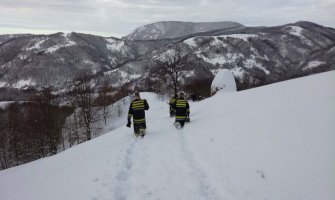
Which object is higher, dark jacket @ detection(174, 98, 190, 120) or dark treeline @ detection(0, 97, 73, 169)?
dark jacket @ detection(174, 98, 190, 120)

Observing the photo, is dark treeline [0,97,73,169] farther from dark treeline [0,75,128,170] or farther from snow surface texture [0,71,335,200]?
snow surface texture [0,71,335,200]

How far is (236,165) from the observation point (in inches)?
335

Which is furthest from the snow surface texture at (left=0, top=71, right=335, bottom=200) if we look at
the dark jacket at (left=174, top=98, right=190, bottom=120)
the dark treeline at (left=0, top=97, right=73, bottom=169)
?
the dark treeline at (left=0, top=97, right=73, bottom=169)

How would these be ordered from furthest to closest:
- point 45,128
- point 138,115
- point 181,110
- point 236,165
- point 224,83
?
point 45,128, point 224,83, point 181,110, point 138,115, point 236,165

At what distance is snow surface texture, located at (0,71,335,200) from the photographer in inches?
265

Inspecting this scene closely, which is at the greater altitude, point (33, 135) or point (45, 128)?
point (45, 128)

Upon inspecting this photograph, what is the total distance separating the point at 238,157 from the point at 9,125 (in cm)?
6772

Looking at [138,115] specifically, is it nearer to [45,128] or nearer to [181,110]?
[181,110]

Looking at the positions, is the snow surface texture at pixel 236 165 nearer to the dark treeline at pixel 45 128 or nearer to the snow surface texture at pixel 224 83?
the snow surface texture at pixel 224 83

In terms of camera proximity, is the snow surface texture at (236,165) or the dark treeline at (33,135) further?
the dark treeline at (33,135)

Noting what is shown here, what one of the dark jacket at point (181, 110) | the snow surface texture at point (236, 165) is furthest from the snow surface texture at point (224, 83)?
the snow surface texture at point (236, 165)

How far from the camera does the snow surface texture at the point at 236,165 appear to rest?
6734 millimetres

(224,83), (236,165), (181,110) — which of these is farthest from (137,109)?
(224,83)

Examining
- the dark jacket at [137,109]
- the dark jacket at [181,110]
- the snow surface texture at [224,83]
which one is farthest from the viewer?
the snow surface texture at [224,83]
